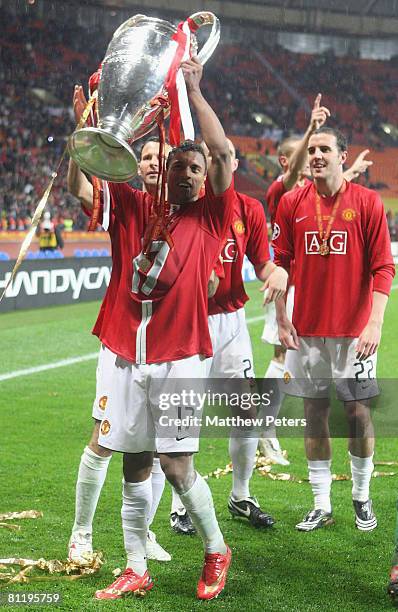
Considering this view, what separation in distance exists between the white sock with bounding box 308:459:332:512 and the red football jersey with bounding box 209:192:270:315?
Answer: 0.81m

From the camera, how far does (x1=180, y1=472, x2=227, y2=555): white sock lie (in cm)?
316

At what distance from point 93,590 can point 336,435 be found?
10.1ft

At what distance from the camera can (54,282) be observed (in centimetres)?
1190

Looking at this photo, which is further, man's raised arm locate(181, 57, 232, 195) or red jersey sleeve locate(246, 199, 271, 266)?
red jersey sleeve locate(246, 199, 271, 266)

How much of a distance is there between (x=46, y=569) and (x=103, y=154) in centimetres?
162

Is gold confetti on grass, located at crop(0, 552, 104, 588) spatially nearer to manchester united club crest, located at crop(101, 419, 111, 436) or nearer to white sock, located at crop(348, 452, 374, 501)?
manchester united club crest, located at crop(101, 419, 111, 436)

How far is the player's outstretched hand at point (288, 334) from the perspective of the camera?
3989mm

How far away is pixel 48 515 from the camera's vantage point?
4.14 m

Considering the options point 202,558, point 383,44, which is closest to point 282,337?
point 202,558

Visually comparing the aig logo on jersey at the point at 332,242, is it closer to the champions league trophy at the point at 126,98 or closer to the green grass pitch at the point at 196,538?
the green grass pitch at the point at 196,538

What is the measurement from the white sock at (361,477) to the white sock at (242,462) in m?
0.47

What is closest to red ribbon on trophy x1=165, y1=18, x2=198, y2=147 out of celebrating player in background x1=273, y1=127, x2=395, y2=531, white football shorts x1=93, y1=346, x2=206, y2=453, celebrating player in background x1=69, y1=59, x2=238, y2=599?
celebrating player in background x1=69, y1=59, x2=238, y2=599

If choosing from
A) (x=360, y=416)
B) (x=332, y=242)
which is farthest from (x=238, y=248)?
(x=360, y=416)

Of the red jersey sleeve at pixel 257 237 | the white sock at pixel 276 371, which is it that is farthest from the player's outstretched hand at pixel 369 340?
the white sock at pixel 276 371
